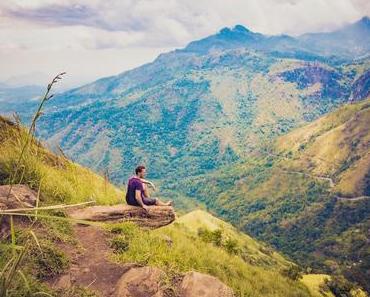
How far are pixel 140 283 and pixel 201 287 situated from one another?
159 centimetres

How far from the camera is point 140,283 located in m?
10.6

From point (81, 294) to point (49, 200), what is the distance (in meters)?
5.67

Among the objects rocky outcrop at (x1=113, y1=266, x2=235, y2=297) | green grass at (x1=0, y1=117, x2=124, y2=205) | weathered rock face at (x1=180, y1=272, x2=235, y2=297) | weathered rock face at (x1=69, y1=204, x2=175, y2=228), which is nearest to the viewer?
rocky outcrop at (x1=113, y1=266, x2=235, y2=297)

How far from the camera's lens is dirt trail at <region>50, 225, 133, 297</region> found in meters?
10.2

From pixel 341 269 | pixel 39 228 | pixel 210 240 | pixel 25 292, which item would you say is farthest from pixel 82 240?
pixel 341 269

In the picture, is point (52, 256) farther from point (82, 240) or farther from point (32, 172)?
point (32, 172)

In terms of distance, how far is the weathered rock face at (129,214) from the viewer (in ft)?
48.4

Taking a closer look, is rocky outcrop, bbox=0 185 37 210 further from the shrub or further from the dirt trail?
the shrub

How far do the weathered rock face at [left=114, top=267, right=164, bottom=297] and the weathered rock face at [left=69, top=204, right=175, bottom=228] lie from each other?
10.00ft

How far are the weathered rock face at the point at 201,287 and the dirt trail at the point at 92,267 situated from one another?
61.6 inches

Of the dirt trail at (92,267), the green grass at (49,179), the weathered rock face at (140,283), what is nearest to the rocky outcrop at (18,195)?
the green grass at (49,179)

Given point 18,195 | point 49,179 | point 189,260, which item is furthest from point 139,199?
point 18,195

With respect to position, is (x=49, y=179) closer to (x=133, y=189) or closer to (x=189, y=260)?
(x=133, y=189)

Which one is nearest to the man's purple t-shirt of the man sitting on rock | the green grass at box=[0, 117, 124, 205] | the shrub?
the man sitting on rock
